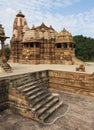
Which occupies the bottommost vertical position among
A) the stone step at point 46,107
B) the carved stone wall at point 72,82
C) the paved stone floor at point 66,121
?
the paved stone floor at point 66,121

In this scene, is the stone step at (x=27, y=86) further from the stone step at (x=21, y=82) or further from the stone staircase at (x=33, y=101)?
the stone step at (x=21, y=82)

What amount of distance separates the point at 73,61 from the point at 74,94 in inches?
307

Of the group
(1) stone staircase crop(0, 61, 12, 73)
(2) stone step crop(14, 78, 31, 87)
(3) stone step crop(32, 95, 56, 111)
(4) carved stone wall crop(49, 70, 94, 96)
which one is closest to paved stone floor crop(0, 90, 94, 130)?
(3) stone step crop(32, 95, 56, 111)

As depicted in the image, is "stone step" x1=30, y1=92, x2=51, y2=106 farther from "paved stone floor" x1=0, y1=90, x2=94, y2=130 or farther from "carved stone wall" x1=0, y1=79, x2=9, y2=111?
"carved stone wall" x1=0, y1=79, x2=9, y2=111

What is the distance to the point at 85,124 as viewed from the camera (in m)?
6.90

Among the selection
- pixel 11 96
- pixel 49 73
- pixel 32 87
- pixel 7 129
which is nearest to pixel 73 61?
pixel 49 73

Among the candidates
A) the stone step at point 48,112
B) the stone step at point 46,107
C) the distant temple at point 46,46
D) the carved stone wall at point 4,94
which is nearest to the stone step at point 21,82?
the carved stone wall at point 4,94

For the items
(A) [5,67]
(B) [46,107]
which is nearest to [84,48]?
(A) [5,67]

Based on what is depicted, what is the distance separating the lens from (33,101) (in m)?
7.92

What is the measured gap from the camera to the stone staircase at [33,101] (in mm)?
7484

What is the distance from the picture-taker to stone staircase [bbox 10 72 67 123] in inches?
295

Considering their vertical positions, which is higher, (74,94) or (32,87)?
(32,87)

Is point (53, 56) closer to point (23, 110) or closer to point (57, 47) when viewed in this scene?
point (57, 47)

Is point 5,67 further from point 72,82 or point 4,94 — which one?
point 72,82
